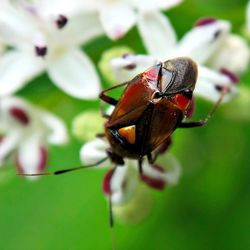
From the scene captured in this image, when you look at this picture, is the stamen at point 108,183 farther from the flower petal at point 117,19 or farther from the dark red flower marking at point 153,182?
the flower petal at point 117,19

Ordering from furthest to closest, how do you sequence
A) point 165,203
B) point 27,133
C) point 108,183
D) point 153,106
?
point 165,203 < point 27,133 < point 108,183 < point 153,106

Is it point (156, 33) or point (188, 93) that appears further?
point (156, 33)

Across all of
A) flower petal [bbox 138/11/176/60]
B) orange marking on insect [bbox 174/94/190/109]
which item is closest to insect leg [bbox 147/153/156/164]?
orange marking on insect [bbox 174/94/190/109]

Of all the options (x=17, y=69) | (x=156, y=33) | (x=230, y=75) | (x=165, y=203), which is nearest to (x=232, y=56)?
(x=230, y=75)

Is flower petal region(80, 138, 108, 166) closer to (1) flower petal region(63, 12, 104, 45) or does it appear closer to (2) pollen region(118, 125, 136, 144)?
(2) pollen region(118, 125, 136, 144)

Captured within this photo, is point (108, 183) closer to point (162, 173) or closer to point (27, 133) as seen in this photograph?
point (162, 173)

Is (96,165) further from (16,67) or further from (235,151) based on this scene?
(235,151)

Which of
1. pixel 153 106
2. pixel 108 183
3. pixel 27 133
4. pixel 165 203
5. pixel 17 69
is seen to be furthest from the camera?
pixel 165 203

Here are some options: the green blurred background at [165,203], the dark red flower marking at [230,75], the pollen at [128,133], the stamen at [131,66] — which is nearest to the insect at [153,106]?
the pollen at [128,133]

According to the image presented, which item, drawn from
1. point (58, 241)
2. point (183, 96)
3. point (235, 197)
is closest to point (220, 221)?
point (235, 197)
